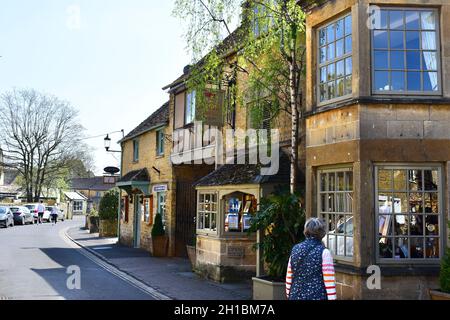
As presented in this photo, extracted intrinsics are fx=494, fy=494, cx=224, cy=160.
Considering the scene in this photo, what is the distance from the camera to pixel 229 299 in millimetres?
10039

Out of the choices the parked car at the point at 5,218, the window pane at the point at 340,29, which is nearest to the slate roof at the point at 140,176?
the window pane at the point at 340,29

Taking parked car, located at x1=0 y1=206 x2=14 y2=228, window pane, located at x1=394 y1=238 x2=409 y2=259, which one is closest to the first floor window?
parked car, located at x1=0 y1=206 x2=14 y2=228

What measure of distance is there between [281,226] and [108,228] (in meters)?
21.0

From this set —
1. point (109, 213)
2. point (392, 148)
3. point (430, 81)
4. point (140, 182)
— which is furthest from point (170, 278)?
point (109, 213)

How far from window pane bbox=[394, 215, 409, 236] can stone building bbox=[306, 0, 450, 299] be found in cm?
2

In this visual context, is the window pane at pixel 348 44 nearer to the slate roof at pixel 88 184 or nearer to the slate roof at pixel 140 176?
the slate roof at pixel 140 176

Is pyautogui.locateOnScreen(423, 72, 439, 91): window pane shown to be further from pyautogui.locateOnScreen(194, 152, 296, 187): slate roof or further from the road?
the road

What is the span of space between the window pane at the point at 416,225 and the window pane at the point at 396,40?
2.93m

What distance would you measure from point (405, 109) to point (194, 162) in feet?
33.5

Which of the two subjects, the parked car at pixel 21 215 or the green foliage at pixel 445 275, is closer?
the green foliage at pixel 445 275

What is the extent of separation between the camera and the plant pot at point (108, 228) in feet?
94.2

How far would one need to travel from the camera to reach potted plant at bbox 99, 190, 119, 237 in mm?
28219

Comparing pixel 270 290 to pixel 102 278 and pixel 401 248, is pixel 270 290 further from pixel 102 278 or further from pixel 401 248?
pixel 102 278
